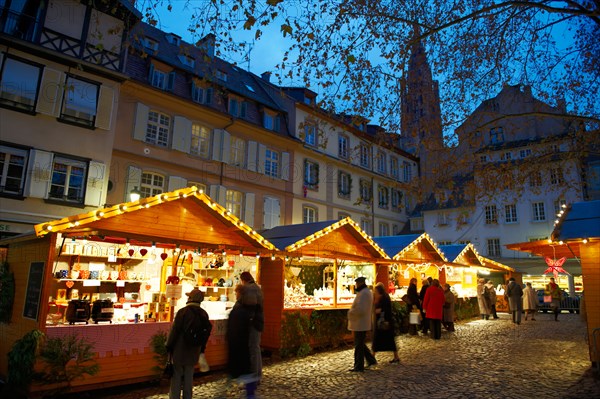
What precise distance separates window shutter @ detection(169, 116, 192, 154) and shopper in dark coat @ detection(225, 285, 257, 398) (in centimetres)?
1165

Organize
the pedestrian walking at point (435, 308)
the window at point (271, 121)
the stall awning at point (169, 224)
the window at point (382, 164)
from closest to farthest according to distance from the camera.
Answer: the stall awning at point (169, 224)
the pedestrian walking at point (435, 308)
the window at point (271, 121)
the window at point (382, 164)

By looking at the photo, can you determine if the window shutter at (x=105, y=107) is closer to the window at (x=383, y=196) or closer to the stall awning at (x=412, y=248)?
the stall awning at (x=412, y=248)

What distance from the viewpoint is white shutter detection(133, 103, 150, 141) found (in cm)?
1534

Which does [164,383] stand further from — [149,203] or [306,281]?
[306,281]

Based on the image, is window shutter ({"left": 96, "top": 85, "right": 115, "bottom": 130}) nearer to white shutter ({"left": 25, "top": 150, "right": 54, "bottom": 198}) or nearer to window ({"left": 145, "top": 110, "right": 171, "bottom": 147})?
window ({"left": 145, "top": 110, "right": 171, "bottom": 147})

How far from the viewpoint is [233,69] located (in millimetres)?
22781

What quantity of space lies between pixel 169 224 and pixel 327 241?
182 inches

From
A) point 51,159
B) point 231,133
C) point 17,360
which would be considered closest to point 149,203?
point 17,360

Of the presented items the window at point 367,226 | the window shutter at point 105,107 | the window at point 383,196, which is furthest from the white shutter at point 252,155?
the window at point 383,196

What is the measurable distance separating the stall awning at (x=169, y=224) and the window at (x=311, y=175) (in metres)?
12.9

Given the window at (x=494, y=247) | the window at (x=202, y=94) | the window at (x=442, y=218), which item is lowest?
the window at (x=494, y=247)

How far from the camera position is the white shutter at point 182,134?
16438mm

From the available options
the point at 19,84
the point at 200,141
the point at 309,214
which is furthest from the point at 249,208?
the point at 19,84

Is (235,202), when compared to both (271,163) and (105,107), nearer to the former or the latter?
(271,163)
